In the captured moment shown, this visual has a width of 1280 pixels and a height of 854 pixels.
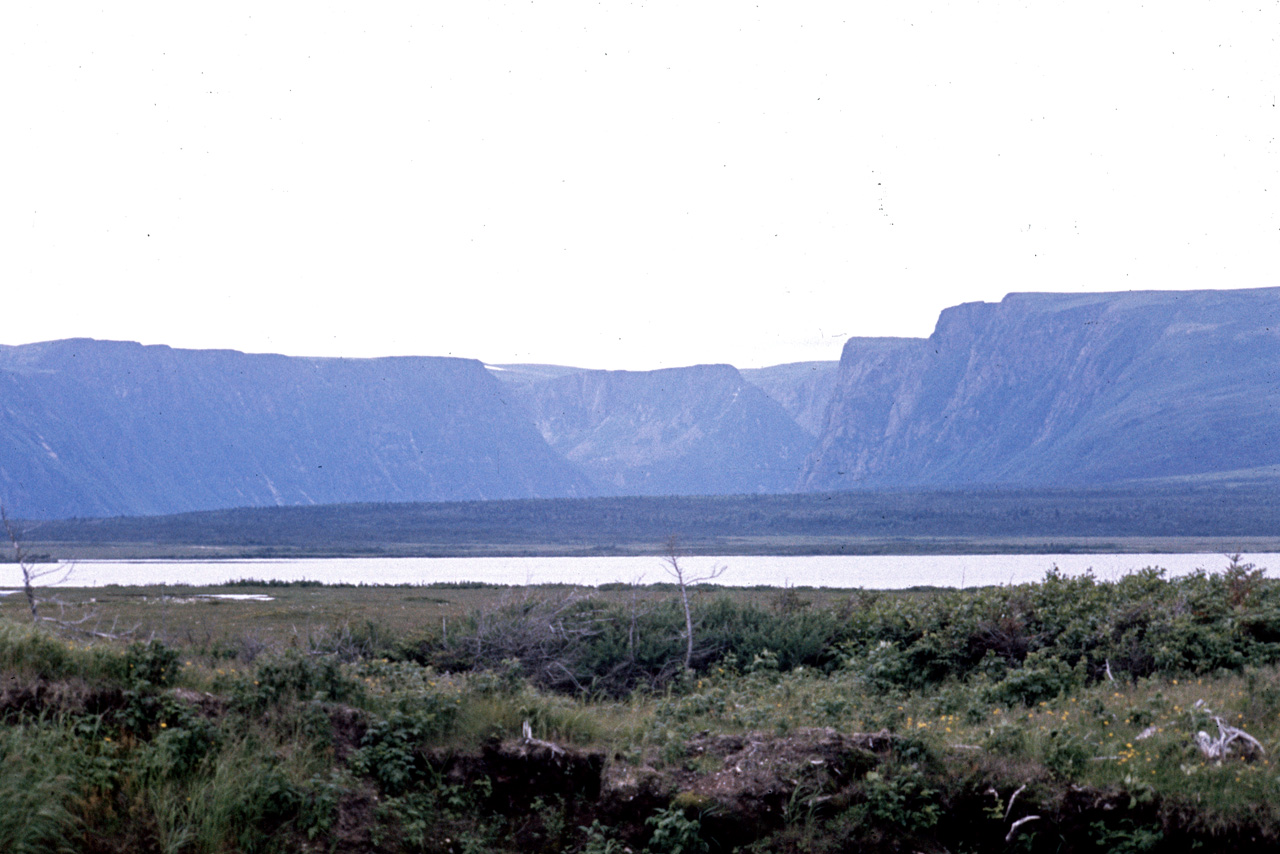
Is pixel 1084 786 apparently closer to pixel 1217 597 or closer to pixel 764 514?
pixel 1217 597

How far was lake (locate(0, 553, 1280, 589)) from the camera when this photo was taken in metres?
73.6

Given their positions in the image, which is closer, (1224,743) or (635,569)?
(1224,743)

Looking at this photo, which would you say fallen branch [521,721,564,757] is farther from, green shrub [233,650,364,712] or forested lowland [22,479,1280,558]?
forested lowland [22,479,1280,558]

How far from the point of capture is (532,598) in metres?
24.5

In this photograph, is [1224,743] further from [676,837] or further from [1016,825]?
[676,837]

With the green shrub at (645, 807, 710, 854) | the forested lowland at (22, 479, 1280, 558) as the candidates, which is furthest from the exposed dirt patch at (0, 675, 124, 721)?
the forested lowland at (22, 479, 1280, 558)

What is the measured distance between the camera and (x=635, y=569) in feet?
306

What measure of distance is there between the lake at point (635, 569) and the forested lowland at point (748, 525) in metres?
10.5

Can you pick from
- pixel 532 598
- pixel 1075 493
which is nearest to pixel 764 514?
pixel 1075 493

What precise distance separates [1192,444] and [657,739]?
665ft

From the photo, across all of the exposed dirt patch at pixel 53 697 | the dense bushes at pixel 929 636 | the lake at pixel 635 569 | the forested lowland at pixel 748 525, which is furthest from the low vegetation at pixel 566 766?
the forested lowland at pixel 748 525

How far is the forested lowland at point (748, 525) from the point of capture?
125 metres

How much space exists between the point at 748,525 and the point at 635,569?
55.1 meters

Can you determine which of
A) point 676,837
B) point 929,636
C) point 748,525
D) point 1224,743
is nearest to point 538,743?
point 676,837
